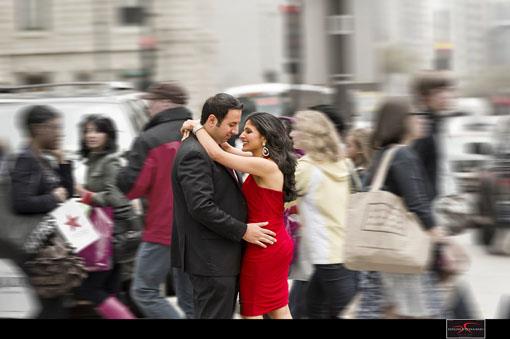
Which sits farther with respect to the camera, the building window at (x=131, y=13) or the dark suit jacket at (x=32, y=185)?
the building window at (x=131, y=13)

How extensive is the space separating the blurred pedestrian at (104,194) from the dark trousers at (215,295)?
4.69ft

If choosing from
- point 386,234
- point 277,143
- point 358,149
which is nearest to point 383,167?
point 386,234

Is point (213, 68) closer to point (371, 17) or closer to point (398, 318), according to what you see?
point (371, 17)

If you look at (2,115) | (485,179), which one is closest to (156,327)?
(2,115)

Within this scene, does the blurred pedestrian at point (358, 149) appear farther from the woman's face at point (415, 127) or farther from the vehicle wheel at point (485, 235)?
the vehicle wheel at point (485, 235)

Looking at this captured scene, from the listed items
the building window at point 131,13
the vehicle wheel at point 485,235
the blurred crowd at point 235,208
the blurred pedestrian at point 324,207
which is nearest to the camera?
the blurred crowd at point 235,208

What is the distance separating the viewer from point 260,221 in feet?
18.0

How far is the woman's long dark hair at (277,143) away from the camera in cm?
550

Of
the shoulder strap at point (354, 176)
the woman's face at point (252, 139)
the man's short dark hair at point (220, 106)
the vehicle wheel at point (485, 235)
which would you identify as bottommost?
the vehicle wheel at point (485, 235)

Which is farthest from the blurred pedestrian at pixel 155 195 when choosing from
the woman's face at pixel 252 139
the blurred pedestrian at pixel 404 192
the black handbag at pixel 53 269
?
the blurred pedestrian at pixel 404 192

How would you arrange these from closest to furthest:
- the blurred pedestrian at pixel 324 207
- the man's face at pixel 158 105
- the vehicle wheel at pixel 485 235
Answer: the blurred pedestrian at pixel 324 207, the man's face at pixel 158 105, the vehicle wheel at pixel 485 235

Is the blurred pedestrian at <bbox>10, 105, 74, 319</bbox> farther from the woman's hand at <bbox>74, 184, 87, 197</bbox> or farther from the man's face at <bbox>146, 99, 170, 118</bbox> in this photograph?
the man's face at <bbox>146, 99, 170, 118</bbox>

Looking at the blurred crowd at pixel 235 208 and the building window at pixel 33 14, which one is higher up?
the building window at pixel 33 14

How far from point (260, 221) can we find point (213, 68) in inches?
177
